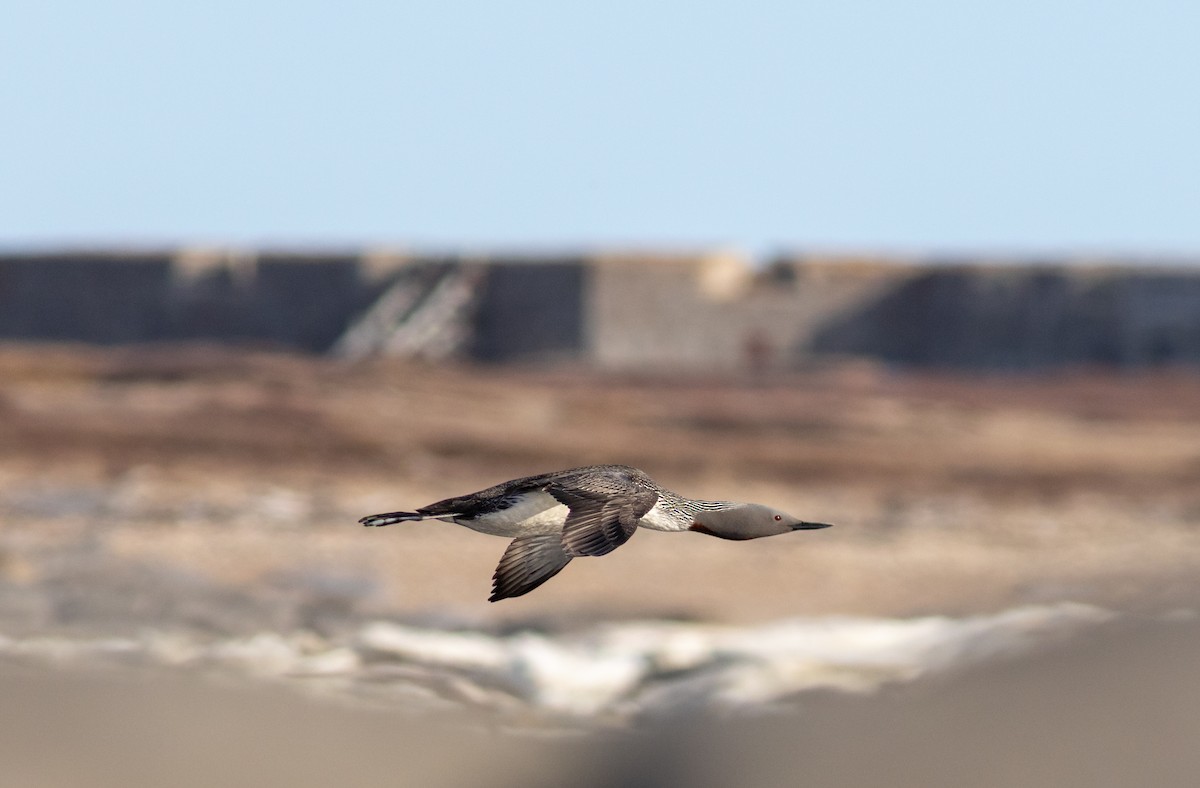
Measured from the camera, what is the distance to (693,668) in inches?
301

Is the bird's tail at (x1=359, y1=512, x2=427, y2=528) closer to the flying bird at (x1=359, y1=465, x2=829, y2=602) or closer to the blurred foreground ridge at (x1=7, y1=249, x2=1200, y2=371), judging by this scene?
the flying bird at (x1=359, y1=465, x2=829, y2=602)

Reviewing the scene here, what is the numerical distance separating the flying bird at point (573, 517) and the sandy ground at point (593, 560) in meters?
4.29

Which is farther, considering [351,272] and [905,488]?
[351,272]

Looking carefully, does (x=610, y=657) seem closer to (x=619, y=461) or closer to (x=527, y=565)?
(x=619, y=461)

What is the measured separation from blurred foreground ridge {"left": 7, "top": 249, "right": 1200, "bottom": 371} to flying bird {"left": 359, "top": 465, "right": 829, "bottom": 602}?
16352 mm

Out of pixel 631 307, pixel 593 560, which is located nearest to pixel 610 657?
pixel 593 560

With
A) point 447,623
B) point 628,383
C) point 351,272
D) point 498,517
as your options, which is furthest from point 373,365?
point 498,517

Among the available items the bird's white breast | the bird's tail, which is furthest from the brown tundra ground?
the bird's white breast

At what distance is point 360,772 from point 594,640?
241cm

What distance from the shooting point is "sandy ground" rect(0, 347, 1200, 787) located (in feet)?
20.1

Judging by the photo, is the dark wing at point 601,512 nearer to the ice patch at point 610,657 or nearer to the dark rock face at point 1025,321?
the ice patch at point 610,657

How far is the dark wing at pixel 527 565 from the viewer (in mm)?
1755

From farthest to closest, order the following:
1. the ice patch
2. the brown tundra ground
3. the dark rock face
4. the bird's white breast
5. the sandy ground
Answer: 1. the dark rock face
2. the brown tundra ground
3. the ice patch
4. the sandy ground
5. the bird's white breast

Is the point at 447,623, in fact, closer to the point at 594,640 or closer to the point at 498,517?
the point at 594,640
